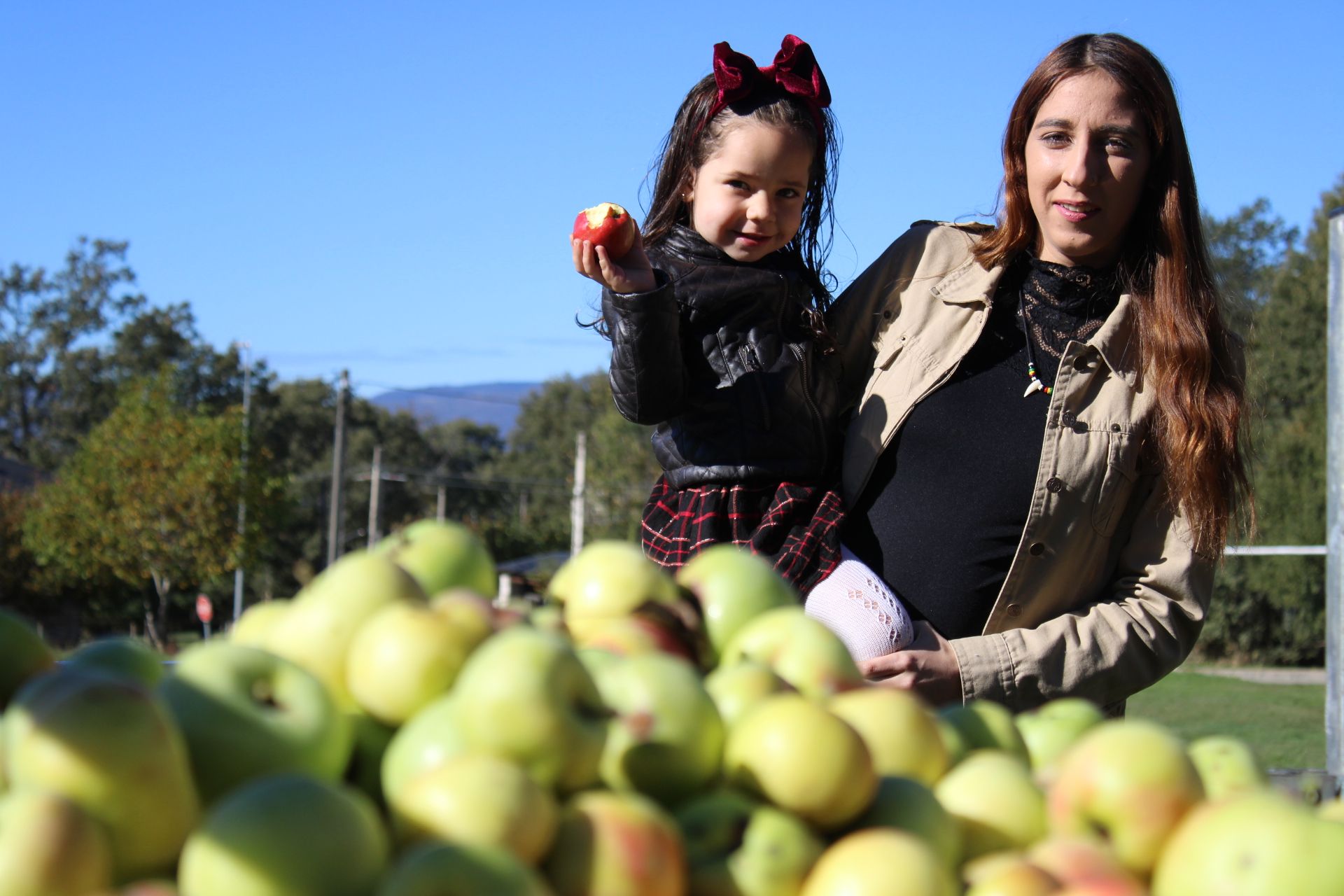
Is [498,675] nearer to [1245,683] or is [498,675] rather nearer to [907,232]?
[907,232]

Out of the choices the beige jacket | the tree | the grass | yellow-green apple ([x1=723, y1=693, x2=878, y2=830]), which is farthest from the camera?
the tree

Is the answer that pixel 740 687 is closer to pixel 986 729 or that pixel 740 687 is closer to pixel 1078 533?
pixel 986 729

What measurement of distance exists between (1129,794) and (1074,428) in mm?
1600

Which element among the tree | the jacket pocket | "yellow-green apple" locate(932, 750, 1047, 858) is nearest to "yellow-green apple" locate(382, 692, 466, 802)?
"yellow-green apple" locate(932, 750, 1047, 858)

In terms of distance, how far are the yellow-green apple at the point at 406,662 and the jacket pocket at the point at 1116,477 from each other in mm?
1832

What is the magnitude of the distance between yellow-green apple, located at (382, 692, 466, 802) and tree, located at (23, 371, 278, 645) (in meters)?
35.1

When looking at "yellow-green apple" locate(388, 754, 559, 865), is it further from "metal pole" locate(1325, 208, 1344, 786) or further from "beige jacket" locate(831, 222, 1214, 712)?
"metal pole" locate(1325, 208, 1344, 786)

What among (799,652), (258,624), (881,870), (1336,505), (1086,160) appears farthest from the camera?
(1336,505)

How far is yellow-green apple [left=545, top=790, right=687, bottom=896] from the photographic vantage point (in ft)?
3.17

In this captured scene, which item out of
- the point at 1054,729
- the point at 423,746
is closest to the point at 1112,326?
the point at 1054,729

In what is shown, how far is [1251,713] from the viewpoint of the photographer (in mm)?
13352

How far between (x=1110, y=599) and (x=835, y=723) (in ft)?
5.99

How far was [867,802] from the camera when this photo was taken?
3.70 feet

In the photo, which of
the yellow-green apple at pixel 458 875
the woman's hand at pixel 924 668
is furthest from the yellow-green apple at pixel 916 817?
the woman's hand at pixel 924 668
